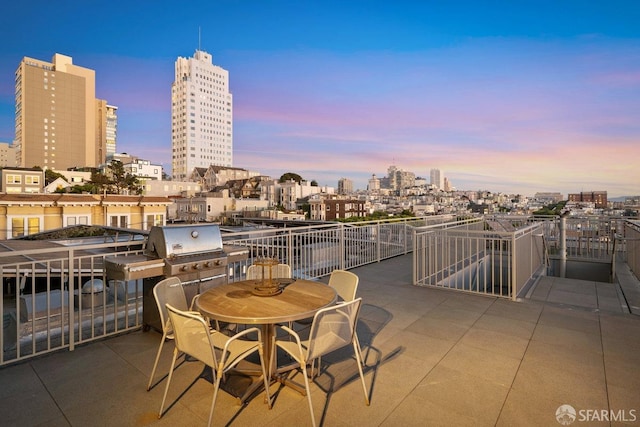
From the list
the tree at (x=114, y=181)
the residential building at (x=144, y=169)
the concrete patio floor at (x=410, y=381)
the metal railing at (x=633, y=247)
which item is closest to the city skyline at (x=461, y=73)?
the metal railing at (x=633, y=247)

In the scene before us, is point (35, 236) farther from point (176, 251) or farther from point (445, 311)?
point (445, 311)

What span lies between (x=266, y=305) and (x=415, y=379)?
4.95 ft

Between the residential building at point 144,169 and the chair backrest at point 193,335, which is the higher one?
the residential building at point 144,169

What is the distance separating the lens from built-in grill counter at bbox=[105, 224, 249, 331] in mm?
3496

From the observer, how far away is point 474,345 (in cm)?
356

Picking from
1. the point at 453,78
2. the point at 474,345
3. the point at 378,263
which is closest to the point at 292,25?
the point at 453,78

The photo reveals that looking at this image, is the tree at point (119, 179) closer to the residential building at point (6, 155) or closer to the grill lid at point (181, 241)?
the grill lid at point (181, 241)

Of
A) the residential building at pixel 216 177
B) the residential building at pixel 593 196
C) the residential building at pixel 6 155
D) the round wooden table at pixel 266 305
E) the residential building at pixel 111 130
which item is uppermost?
the residential building at pixel 111 130

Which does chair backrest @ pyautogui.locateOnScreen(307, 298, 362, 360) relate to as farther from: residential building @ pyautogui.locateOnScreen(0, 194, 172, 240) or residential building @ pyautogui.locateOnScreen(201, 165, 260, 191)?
residential building @ pyautogui.locateOnScreen(201, 165, 260, 191)

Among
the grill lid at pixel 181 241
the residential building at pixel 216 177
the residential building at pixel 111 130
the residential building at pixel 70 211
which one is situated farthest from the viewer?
the residential building at pixel 111 130

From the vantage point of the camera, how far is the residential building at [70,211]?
2233 cm

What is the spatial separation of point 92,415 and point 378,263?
6.99m

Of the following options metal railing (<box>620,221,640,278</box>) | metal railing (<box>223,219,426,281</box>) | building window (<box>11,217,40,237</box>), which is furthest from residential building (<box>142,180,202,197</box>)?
metal railing (<box>620,221,640,278</box>)
